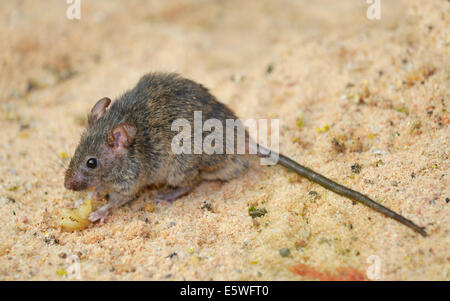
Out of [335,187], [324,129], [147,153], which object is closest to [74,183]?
[147,153]

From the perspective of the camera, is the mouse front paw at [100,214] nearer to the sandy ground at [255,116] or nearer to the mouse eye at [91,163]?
the sandy ground at [255,116]

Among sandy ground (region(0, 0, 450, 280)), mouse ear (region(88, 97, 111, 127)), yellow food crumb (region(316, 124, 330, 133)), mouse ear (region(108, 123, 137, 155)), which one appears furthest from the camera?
yellow food crumb (region(316, 124, 330, 133))

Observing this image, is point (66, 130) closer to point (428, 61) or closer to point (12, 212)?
point (12, 212)

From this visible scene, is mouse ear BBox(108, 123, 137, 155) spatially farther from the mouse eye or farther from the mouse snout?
the mouse snout

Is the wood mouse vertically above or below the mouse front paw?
above

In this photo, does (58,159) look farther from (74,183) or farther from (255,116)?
(255,116)

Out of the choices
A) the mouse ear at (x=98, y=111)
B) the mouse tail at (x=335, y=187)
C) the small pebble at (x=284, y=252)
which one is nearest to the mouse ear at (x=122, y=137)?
the mouse ear at (x=98, y=111)

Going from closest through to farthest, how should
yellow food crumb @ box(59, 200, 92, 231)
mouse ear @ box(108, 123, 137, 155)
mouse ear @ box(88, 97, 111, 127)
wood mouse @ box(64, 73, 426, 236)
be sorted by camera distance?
yellow food crumb @ box(59, 200, 92, 231)
mouse ear @ box(108, 123, 137, 155)
wood mouse @ box(64, 73, 426, 236)
mouse ear @ box(88, 97, 111, 127)

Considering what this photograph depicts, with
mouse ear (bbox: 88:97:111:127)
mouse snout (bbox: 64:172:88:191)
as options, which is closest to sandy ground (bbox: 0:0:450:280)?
mouse snout (bbox: 64:172:88:191)
